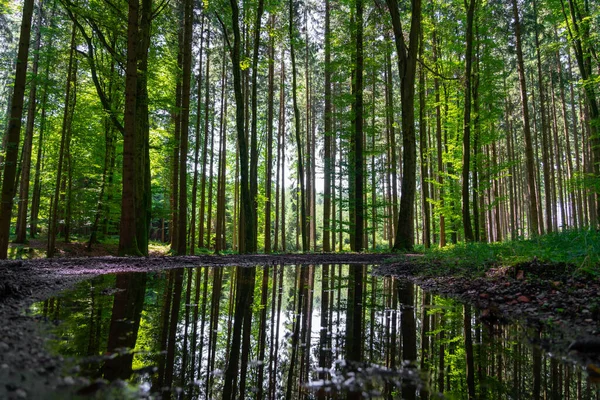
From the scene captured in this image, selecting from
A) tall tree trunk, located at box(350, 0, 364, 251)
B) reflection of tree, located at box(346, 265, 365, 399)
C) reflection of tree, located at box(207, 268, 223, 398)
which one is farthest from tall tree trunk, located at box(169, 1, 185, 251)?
reflection of tree, located at box(346, 265, 365, 399)

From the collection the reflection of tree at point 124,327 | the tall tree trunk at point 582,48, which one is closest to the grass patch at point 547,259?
the reflection of tree at point 124,327

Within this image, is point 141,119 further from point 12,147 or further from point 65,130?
point 65,130

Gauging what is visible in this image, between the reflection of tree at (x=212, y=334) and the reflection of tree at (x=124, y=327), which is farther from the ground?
the reflection of tree at (x=124, y=327)

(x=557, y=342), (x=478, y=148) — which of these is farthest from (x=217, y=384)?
(x=478, y=148)

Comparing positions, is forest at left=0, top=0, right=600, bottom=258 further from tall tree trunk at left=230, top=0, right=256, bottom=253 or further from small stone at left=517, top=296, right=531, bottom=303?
small stone at left=517, top=296, right=531, bottom=303

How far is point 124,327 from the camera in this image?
263cm

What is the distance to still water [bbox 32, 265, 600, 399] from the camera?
5.48 feet

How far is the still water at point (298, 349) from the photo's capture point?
167 cm

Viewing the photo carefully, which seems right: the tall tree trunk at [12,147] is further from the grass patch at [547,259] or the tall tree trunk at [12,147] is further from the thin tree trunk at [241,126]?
the grass patch at [547,259]

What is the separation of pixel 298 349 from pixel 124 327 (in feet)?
4.43

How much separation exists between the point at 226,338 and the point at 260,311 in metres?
0.94

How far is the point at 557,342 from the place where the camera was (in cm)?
243

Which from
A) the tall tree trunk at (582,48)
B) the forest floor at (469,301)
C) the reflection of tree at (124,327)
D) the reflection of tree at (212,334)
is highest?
the tall tree trunk at (582,48)

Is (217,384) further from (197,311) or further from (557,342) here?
(557,342)
